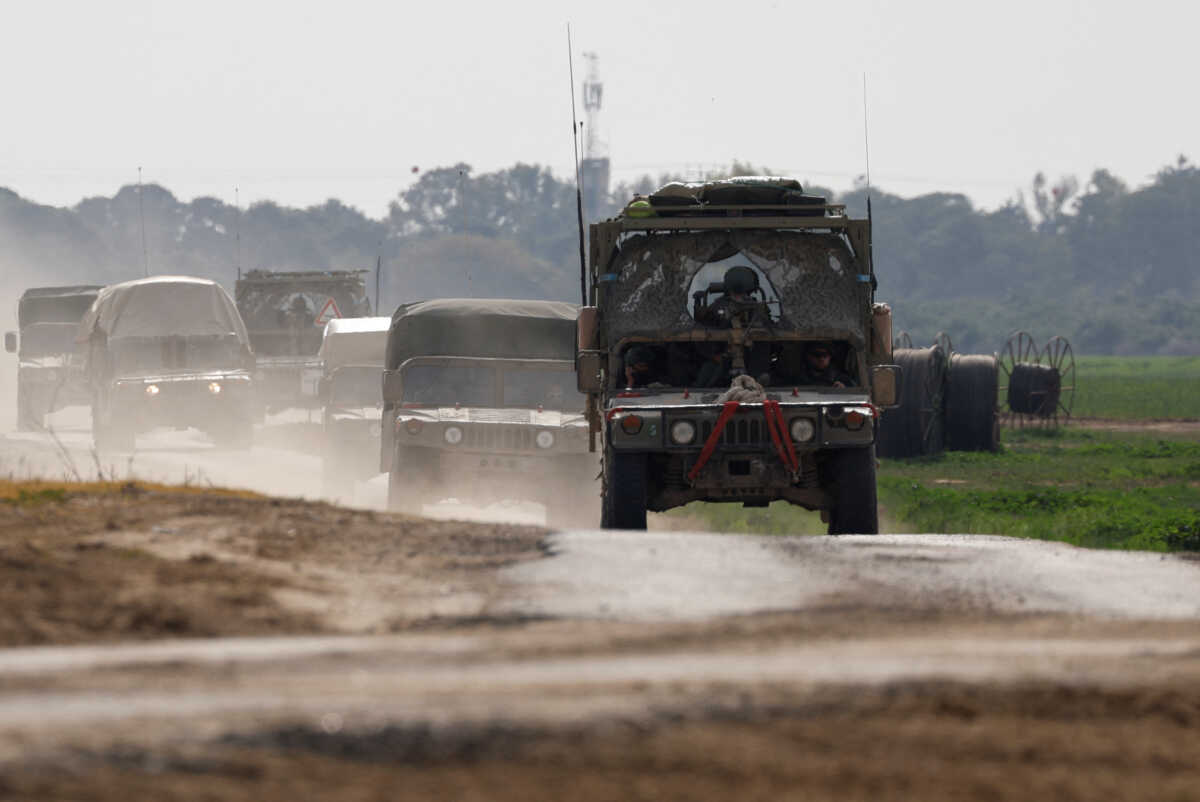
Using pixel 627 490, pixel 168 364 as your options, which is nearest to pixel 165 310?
pixel 168 364

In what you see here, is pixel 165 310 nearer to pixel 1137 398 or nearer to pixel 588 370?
pixel 588 370

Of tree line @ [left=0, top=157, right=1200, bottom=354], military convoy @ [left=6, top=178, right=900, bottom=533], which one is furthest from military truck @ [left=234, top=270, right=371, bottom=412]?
tree line @ [left=0, top=157, right=1200, bottom=354]

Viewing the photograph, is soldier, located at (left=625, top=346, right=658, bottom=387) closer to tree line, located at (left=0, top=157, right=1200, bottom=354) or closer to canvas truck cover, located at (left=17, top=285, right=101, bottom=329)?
canvas truck cover, located at (left=17, top=285, right=101, bottom=329)

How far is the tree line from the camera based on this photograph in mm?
148750

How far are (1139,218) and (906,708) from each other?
571 ft

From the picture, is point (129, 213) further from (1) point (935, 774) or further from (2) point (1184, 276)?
(1) point (935, 774)

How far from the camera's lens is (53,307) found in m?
38.4

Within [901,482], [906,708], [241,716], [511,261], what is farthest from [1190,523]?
[511,261]

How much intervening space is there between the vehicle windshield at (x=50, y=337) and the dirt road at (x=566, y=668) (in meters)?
26.1

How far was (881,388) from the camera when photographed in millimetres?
13781

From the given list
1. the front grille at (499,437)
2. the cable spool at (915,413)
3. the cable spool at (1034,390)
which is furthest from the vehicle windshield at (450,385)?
the cable spool at (1034,390)

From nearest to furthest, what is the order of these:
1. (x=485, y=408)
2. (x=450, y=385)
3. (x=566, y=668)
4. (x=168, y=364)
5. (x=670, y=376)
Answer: (x=566, y=668) → (x=670, y=376) → (x=485, y=408) → (x=450, y=385) → (x=168, y=364)

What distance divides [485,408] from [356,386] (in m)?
4.88

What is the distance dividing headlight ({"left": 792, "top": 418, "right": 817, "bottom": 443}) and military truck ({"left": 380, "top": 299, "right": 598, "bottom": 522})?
12.4 feet
